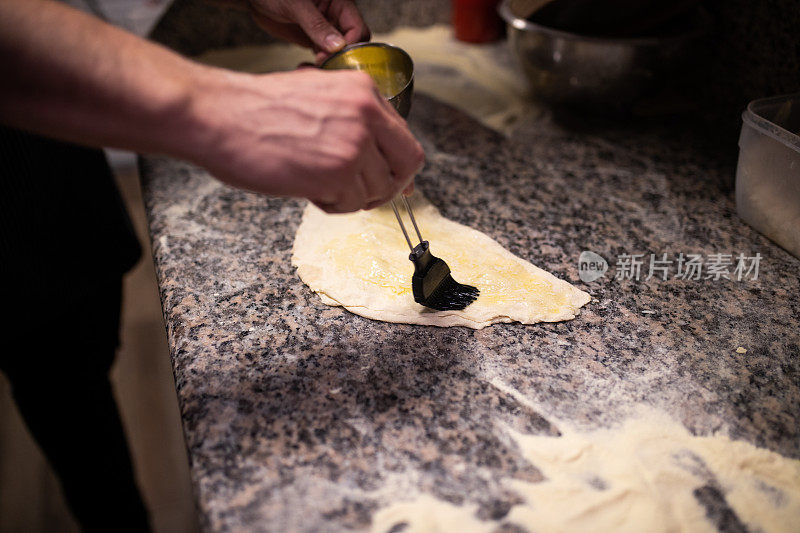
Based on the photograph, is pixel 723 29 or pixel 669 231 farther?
pixel 723 29

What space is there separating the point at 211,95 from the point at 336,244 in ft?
1.50

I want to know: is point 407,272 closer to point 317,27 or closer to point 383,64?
point 383,64

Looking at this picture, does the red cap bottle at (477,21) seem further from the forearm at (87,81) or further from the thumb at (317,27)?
the forearm at (87,81)

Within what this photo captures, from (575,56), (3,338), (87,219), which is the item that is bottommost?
(3,338)

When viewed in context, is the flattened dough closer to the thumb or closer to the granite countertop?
the granite countertop

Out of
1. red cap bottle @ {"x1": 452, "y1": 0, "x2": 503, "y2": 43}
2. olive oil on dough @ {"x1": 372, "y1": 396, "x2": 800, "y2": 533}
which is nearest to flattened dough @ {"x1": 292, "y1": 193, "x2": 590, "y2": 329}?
olive oil on dough @ {"x1": 372, "y1": 396, "x2": 800, "y2": 533}

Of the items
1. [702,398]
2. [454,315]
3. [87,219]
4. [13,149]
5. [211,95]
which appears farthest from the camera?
[87,219]

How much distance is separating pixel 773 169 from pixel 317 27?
874mm

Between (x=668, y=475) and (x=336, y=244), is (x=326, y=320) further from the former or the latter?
(x=668, y=475)

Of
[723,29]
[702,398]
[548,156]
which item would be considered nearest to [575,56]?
[548,156]

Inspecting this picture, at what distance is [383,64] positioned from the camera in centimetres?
102

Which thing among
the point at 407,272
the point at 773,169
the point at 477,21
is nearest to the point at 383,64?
the point at 407,272

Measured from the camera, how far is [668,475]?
66cm

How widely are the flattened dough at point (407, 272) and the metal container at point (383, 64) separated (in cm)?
24
